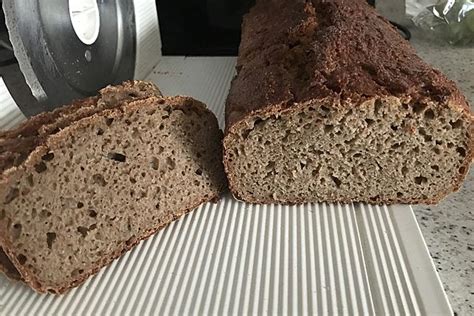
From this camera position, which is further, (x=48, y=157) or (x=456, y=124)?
(x=456, y=124)

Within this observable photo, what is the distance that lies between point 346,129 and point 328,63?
144 millimetres

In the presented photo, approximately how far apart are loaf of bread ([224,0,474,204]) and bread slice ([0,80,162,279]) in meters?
0.21

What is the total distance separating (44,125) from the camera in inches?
41.6

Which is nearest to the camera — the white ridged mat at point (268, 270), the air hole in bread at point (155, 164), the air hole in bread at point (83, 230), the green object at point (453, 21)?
the white ridged mat at point (268, 270)

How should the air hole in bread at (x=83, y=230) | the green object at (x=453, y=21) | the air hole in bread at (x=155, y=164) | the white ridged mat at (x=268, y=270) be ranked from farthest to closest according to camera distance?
1. the green object at (x=453, y=21)
2. the air hole in bread at (x=155, y=164)
3. the air hole in bread at (x=83, y=230)
4. the white ridged mat at (x=268, y=270)

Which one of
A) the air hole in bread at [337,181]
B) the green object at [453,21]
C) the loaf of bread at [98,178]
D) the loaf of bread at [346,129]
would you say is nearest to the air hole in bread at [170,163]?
the loaf of bread at [98,178]

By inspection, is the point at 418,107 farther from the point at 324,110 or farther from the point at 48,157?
the point at 48,157

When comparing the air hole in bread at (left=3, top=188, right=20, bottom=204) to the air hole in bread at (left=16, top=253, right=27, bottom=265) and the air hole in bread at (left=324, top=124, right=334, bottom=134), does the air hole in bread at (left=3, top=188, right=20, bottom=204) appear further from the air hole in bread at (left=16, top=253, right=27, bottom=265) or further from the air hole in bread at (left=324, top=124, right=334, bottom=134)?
the air hole in bread at (left=324, top=124, right=334, bottom=134)

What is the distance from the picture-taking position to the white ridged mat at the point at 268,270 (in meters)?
0.95

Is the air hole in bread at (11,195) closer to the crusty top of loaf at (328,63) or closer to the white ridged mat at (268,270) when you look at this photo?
the white ridged mat at (268,270)

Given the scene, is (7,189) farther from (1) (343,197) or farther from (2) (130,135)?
(1) (343,197)

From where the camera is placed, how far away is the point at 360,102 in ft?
3.60

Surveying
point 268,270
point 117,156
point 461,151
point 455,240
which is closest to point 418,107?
point 461,151

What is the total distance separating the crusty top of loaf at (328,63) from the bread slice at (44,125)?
8.2 inches
